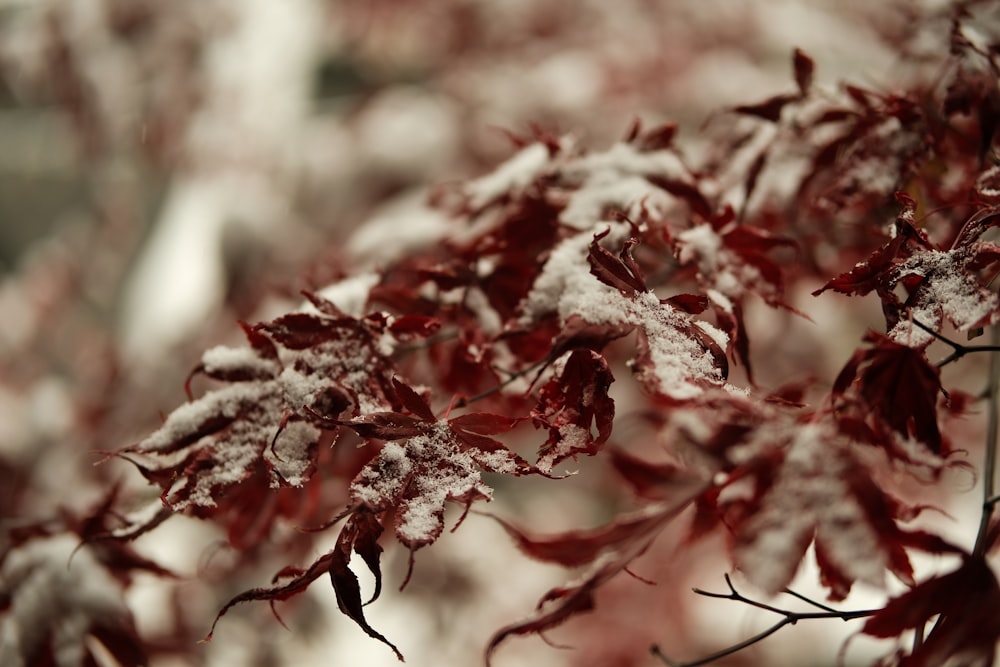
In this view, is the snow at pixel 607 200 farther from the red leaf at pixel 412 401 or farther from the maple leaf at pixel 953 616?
the maple leaf at pixel 953 616

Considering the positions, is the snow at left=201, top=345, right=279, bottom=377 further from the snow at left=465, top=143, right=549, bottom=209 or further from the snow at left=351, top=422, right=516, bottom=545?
the snow at left=465, top=143, right=549, bottom=209

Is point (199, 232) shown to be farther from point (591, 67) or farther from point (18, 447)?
point (591, 67)

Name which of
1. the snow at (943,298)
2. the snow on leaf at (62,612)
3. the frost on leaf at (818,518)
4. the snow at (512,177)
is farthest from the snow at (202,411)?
the snow at (943,298)

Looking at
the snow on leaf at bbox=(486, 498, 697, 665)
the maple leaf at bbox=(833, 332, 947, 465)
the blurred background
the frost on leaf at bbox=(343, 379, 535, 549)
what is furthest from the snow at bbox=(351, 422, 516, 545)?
the blurred background

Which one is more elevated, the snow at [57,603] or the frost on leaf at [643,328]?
the frost on leaf at [643,328]

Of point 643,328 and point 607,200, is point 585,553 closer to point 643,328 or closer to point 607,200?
point 643,328

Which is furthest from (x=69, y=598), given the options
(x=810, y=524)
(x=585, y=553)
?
(x=810, y=524)
